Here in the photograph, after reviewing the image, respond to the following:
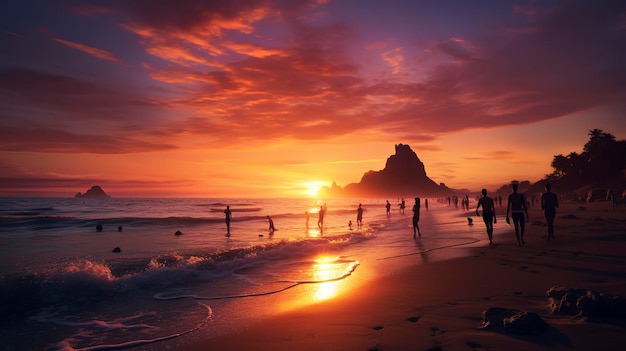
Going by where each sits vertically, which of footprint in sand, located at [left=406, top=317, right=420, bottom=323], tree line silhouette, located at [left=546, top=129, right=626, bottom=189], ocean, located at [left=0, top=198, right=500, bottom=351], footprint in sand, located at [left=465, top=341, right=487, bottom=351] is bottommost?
ocean, located at [left=0, top=198, right=500, bottom=351]

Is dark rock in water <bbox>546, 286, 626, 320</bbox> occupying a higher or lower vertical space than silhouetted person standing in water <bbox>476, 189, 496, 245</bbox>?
lower

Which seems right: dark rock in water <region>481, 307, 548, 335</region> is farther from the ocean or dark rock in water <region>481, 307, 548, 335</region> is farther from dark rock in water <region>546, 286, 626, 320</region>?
the ocean

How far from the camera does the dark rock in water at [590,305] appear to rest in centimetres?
548

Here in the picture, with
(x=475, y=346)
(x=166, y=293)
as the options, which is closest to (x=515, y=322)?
(x=475, y=346)

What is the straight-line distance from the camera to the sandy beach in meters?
5.07

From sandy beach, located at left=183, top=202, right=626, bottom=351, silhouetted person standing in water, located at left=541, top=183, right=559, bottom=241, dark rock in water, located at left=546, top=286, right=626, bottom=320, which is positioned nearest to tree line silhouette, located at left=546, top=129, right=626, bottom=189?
silhouetted person standing in water, located at left=541, top=183, right=559, bottom=241

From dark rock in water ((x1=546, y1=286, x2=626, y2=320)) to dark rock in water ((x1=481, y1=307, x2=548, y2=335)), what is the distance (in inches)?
34.7

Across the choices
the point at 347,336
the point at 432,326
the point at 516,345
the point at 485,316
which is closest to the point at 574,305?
the point at 485,316

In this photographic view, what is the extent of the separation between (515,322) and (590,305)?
57.0 inches

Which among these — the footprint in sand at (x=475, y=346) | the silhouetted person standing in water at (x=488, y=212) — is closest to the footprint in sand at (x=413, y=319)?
the footprint in sand at (x=475, y=346)

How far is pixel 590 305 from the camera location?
5.64 m

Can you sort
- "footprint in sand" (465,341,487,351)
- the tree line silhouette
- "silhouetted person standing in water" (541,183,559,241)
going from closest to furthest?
"footprint in sand" (465,341,487,351) < "silhouetted person standing in water" (541,183,559,241) < the tree line silhouette

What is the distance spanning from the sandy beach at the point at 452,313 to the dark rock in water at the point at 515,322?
0.03 meters

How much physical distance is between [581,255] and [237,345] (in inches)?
473
